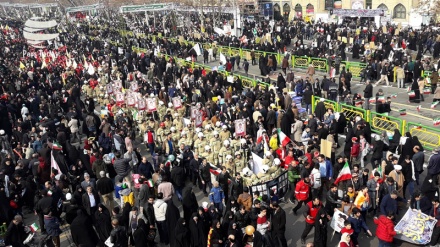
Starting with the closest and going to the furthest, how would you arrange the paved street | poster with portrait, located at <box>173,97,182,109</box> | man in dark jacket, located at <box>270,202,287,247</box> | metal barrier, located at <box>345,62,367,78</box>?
man in dark jacket, located at <box>270,202,287,247</box>, the paved street, poster with portrait, located at <box>173,97,182,109</box>, metal barrier, located at <box>345,62,367,78</box>

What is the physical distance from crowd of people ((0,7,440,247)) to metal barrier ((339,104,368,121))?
3.33ft

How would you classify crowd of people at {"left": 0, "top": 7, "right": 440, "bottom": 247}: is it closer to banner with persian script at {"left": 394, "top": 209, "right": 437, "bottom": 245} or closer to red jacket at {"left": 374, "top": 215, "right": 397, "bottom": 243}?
red jacket at {"left": 374, "top": 215, "right": 397, "bottom": 243}

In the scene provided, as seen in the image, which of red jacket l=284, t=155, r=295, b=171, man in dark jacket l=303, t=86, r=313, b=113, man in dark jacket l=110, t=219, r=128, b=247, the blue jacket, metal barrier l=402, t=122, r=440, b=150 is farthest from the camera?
man in dark jacket l=303, t=86, r=313, b=113

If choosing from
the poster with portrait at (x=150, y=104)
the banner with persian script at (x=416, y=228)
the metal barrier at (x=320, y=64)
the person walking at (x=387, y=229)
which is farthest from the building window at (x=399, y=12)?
the person walking at (x=387, y=229)

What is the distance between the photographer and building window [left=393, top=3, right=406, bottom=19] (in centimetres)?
4406

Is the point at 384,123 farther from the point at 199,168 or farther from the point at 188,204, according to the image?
the point at 188,204

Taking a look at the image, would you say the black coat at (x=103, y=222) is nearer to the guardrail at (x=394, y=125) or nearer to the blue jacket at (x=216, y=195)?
the blue jacket at (x=216, y=195)

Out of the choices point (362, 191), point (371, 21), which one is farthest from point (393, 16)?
point (362, 191)

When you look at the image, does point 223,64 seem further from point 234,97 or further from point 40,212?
point 40,212

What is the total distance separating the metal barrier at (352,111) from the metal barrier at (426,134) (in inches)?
66.6

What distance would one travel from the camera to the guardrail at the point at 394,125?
14.3m

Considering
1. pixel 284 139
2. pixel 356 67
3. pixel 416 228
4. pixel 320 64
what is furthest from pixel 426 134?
pixel 320 64

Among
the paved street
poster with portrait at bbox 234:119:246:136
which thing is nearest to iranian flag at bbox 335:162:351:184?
the paved street

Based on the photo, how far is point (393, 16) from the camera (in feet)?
147
